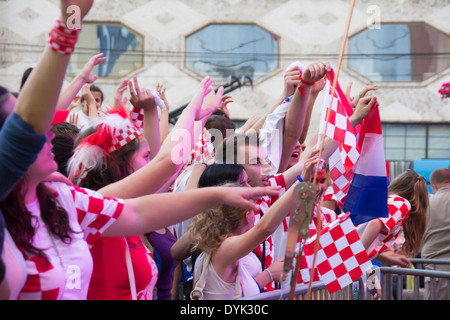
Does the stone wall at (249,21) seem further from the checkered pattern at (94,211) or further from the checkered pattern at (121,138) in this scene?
the checkered pattern at (94,211)

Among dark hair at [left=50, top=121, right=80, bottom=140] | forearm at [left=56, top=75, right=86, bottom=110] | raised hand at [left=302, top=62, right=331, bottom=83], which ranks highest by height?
raised hand at [left=302, top=62, right=331, bottom=83]

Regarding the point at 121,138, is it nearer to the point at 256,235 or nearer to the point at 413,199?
the point at 256,235

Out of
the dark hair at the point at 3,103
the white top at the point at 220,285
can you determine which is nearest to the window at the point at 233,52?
the white top at the point at 220,285

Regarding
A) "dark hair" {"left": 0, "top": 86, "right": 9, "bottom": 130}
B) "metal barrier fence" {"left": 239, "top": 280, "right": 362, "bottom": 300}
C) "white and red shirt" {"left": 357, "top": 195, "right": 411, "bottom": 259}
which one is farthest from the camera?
"white and red shirt" {"left": 357, "top": 195, "right": 411, "bottom": 259}

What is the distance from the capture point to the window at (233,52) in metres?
17.6

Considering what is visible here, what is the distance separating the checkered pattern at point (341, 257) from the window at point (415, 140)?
15.0 meters

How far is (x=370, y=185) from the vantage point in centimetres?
309

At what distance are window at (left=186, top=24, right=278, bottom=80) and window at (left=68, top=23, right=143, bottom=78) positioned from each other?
1485 millimetres

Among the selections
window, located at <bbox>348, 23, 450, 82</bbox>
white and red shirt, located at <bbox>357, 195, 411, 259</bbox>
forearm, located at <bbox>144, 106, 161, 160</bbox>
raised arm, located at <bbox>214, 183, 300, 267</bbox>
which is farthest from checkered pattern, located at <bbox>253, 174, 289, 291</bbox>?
window, located at <bbox>348, 23, 450, 82</bbox>

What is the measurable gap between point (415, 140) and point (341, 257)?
15.4 metres

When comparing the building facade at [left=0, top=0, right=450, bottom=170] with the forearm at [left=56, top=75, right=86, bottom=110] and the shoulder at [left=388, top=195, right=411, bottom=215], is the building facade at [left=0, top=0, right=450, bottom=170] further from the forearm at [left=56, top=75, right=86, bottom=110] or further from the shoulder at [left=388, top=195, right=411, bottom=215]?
the forearm at [left=56, top=75, right=86, bottom=110]

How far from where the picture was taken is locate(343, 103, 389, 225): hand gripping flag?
10.0ft
